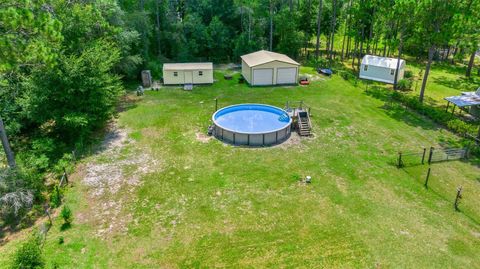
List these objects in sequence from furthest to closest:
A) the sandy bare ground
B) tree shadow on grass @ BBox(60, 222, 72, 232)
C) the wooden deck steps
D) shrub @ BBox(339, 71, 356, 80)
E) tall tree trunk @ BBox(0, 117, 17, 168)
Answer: shrub @ BBox(339, 71, 356, 80) → the wooden deck steps → tall tree trunk @ BBox(0, 117, 17, 168) → the sandy bare ground → tree shadow on grass @ BBox(60, 222, 72, 232)

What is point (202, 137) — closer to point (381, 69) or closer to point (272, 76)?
point (272, 76)

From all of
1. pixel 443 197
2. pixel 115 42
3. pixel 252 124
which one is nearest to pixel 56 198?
pixel 252 124

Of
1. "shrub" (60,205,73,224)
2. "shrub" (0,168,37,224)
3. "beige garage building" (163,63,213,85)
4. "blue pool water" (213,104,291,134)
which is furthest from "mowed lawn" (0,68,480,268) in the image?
"beige garage building" (163,63,213,85)

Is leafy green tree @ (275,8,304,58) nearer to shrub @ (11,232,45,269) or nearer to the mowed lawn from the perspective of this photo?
the mowed lawn

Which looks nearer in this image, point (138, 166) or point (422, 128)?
point (138, 166)

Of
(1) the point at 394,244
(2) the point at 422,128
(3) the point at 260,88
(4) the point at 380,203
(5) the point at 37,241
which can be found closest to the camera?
(5) the point at 37,241

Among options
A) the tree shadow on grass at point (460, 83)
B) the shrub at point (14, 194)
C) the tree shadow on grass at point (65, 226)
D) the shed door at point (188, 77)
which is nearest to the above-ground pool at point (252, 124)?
the shed door at point (188, 77)

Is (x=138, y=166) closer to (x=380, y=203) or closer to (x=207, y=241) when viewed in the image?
(x=207, y=241)

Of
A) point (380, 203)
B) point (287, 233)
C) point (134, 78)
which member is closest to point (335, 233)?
point (287, 233)
